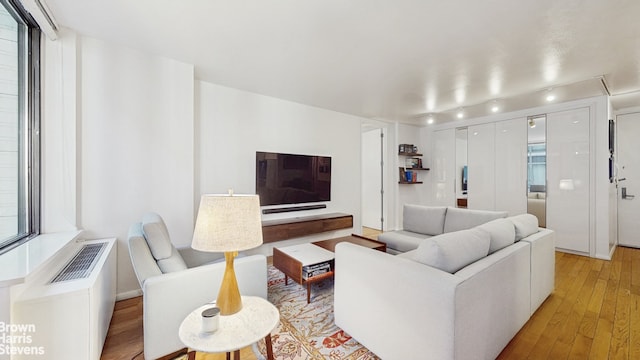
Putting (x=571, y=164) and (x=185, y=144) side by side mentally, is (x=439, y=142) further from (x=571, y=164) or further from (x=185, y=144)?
(x=185, y=144)

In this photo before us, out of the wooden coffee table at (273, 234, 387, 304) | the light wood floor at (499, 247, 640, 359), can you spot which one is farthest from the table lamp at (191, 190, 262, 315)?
the light wood floor at (499, 247, 640, 359)

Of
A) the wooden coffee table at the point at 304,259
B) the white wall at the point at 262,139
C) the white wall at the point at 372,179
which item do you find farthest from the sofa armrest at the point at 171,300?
the white wall at the point at 372,179

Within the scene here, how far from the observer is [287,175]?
387 centimetres

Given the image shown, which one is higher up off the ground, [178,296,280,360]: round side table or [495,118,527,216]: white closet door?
[495,118,527,216]: white closet door

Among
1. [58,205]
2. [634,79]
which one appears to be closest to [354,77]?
[58,205]

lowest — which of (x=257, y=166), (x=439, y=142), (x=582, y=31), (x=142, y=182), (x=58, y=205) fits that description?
(x=58, y=205)

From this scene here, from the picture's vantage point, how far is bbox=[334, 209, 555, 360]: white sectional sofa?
1.24m

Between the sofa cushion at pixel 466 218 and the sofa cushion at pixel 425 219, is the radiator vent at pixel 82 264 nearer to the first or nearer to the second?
the sofa cushion at pixel 425 219

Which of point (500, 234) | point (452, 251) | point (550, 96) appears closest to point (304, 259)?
point (452, 251)

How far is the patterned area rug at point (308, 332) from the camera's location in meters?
1.68

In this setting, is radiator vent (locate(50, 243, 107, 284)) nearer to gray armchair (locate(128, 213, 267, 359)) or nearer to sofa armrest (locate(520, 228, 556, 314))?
gray armchair (locate(128, 213, 267, 359))

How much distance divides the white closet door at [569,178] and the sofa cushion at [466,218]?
6.38ft

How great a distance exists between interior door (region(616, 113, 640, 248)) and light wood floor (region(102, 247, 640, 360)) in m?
1.95

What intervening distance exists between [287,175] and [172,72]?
6.43 ft
